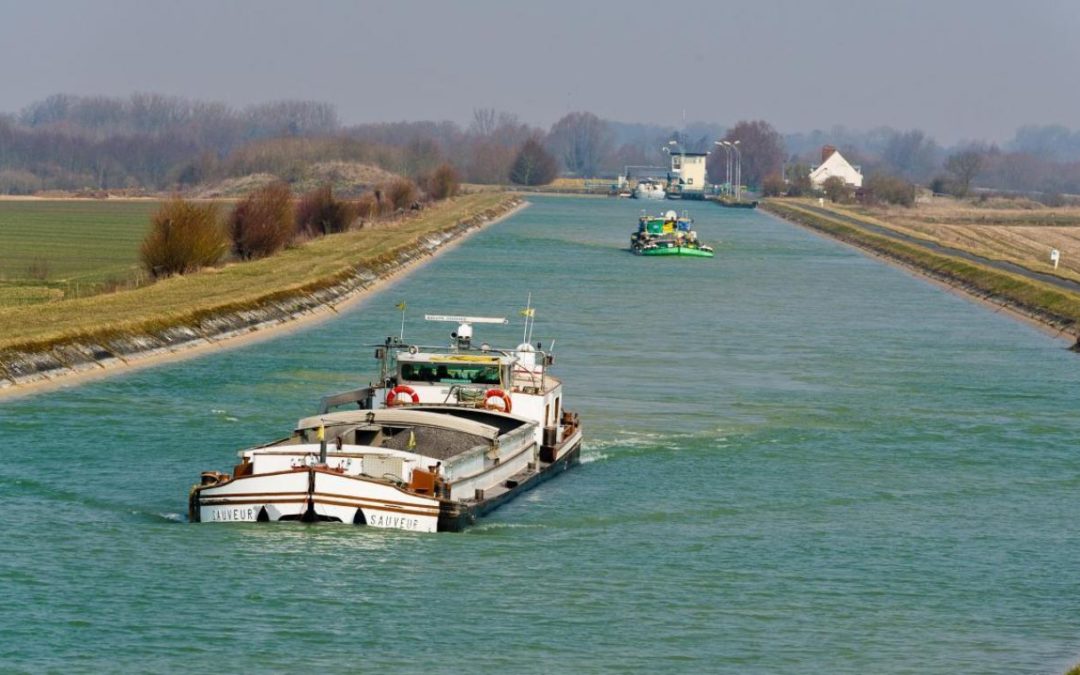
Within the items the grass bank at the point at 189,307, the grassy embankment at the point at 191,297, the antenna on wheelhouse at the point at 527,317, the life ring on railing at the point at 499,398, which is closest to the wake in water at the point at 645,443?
the life ring on railing at the point at 499,398

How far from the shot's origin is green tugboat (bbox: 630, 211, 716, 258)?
4749 inches

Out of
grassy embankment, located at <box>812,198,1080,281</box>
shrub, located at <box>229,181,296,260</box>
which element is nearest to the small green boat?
grassy embankment, located at <box>812,198,1080,281</box>

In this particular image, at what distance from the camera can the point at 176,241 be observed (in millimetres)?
77375

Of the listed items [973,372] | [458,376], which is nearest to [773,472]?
[458,376]

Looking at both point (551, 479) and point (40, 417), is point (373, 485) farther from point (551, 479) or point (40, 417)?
point (40, 417)

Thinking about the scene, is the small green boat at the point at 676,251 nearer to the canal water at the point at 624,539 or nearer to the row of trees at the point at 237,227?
the row of trees at the point at 237,227

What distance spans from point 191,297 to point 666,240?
60347 millimetres

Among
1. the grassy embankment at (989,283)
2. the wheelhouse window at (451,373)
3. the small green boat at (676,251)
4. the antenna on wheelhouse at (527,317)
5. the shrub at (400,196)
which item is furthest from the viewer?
the shrub at (400,196)

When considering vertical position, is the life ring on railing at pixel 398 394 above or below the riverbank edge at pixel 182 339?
above

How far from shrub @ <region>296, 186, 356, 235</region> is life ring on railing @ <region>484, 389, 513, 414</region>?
8589cm

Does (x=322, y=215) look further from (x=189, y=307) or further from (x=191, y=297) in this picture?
(x=189, y=307)

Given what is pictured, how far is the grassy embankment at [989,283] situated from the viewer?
244 ft

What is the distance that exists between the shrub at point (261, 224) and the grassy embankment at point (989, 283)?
34.1 meters

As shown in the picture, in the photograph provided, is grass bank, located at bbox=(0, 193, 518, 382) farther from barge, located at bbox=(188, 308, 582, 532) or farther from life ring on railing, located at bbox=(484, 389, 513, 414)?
life ring on railing, located at bbox=(484, 389, 513, 414)
